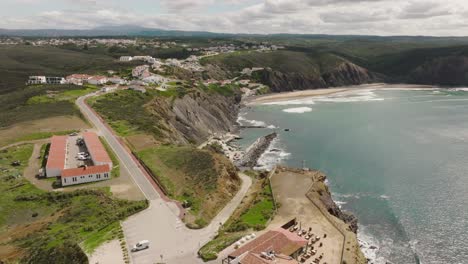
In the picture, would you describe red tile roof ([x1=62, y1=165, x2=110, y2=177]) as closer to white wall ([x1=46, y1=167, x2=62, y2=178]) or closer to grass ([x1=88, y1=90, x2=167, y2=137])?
white wall ([x1=46, y1=167, x2=62, y2=178])

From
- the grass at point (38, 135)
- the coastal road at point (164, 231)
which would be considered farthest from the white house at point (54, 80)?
the coastal road at point (164, 231)

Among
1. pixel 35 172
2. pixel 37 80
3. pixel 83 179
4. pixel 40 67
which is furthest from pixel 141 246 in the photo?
pixel 40 67

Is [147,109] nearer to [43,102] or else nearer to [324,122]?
[43,102]

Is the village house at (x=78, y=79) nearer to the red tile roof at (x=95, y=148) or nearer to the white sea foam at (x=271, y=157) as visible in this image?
the red tile roof at (x=95, y=148)

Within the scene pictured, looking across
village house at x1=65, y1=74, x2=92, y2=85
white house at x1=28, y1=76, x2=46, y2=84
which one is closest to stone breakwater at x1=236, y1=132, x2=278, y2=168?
village house at x1=65, y1=74, x2=92, y2=85

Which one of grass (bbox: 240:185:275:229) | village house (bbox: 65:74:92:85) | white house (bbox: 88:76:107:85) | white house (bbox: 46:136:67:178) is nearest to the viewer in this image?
grass (bbox: 240:185:275:229)

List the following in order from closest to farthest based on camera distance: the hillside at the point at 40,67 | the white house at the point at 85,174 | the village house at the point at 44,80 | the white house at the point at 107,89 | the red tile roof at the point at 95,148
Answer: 1. the white house at the point at 85,174
2. the red tile roof at the point at 95,148
3. the white house at the point at 107,89
4. the village house at the point at 44,80
5. the hillside at the point at 40,67
